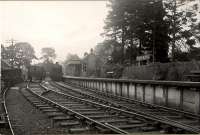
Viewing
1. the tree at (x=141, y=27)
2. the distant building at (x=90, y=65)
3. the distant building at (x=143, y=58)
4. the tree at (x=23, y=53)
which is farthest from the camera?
the tree at (x=23, y=53)

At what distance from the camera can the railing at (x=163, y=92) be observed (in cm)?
1243

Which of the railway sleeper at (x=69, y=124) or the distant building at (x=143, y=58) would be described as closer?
the railway sleeper at (x=69, y=124)

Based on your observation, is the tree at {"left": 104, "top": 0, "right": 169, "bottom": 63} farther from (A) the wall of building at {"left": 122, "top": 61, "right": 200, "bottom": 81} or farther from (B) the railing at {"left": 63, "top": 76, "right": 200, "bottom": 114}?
(B) the railing at {"left": 63, "top": 76, "right": 200, "bottom": 114}

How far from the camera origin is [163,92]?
48.7 feet

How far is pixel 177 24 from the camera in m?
37.0

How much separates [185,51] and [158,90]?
23.5 metres

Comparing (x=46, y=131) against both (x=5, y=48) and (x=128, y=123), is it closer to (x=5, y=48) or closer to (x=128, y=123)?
(x=128, y=123)

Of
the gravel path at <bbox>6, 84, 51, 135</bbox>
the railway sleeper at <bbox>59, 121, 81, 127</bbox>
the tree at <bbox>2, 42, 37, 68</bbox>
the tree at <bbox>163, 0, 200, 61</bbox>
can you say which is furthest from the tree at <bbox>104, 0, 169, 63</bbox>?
the tree at <bbox>2, 42, 37, 68</bbox>

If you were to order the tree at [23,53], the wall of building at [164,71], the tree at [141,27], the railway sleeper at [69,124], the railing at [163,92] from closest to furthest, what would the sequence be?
the railway sleeper at [69,124], the railing at [163,92], the wall of building at [164,71], the tree at [141,27], the tree at [23,53]

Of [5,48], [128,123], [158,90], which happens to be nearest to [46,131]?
[128,123]

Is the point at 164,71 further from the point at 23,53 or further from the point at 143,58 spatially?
the point at 23,53

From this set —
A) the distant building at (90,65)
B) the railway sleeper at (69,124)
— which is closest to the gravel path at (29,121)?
the railway sleeper at (69,124)

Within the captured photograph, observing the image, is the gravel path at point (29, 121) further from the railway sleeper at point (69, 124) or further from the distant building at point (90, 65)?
the distant building at point (90, 65)

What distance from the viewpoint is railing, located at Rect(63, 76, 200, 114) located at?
489 inches
